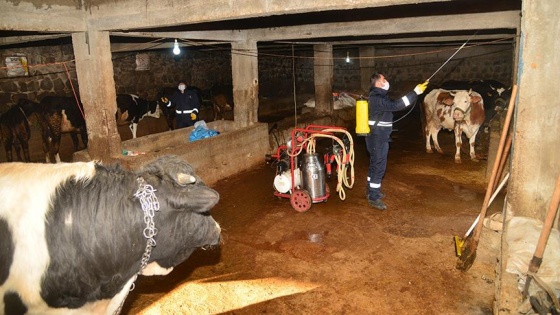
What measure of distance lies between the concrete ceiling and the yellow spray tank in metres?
1.48

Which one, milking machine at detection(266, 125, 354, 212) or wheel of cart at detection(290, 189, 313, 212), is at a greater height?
milking machine at detection(266, 125, 354, 212)

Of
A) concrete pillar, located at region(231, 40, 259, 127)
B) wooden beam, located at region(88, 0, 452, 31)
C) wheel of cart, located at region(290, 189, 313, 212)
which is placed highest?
wooden beam, located at region(88, 0, 452, 31)

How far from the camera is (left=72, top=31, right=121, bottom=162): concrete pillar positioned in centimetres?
627

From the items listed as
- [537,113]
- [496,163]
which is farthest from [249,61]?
[537,113]

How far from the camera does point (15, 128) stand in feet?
28.9

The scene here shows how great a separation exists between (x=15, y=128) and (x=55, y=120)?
36.9 inches

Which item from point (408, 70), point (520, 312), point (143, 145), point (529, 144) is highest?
point (408, 70)

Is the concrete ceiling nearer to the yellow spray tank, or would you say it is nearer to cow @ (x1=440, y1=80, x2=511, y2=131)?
the yellow spray tank

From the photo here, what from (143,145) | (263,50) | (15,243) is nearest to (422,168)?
(143,145)

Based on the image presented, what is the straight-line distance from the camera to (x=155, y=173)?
7.12 ft

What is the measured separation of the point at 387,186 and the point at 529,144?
4.07 metres

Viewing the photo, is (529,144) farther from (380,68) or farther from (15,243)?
(380,68)

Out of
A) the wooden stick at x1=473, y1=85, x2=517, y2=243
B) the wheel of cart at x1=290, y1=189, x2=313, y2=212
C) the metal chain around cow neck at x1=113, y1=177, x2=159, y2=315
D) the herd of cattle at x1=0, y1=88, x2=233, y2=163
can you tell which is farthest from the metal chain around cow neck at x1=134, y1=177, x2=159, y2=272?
the herd of cattle at x1=0, y1=88, x2=233, y2=163

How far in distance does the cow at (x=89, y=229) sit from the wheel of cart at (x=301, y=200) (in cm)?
405
